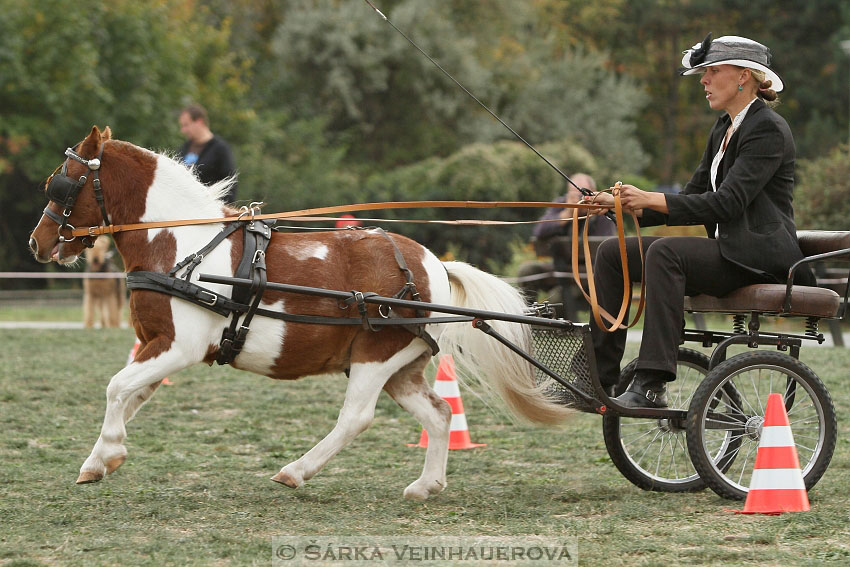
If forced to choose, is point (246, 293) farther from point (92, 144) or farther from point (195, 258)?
point (92, 144)

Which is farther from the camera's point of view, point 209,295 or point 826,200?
point 826,200

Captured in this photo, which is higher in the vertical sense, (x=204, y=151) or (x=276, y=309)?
(x=204, y=151)

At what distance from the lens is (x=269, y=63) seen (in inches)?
1528

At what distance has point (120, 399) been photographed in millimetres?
5422

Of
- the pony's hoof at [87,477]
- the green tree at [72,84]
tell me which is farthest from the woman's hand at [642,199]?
the green tree at [72,84]

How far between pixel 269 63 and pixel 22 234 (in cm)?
1353

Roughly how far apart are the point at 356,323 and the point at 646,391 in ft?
4.83

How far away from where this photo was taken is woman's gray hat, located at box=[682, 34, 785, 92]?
5.62 meters

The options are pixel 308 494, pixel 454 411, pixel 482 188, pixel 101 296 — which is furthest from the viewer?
pixel 482 188

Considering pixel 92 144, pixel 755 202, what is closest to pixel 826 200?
pixel 755 202

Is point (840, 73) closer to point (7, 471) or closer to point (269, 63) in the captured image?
point (269, 63)

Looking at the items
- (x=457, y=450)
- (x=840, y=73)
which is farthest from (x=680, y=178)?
(x=457, y=450)

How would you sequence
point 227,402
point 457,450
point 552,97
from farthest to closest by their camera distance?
point 552,97, point 227,402, point 457,450

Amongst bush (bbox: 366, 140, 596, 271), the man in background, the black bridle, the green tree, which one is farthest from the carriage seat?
the green tree
